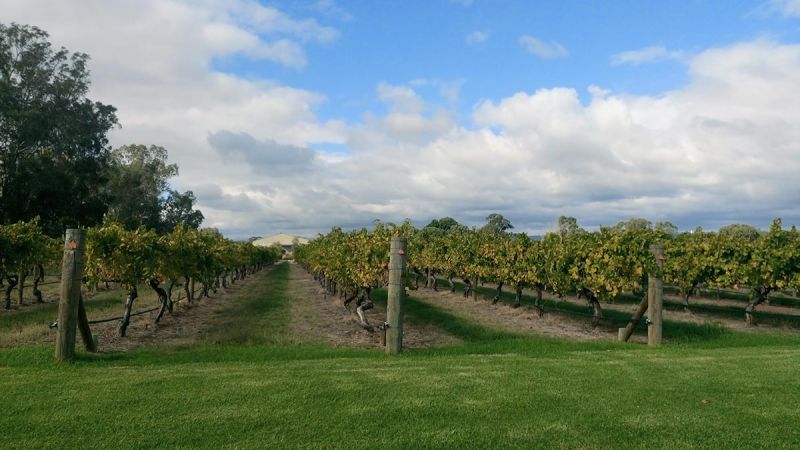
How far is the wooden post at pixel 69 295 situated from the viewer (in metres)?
8.01

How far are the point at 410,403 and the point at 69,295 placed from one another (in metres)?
6.31

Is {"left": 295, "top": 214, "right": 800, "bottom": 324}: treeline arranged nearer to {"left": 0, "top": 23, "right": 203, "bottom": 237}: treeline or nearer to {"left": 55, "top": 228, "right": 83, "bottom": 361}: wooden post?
{"left": 55, "top": 228, "right": 83, "bottom": 361}: wooden post

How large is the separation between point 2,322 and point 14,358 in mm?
8817

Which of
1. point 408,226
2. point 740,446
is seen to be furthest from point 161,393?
point 408,226

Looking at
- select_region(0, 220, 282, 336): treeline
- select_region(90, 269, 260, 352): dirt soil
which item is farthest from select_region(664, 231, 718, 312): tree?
select_region(0, 220, 282, 336): treeline

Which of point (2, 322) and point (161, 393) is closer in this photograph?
point (161, 393)

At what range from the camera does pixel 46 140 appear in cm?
4100

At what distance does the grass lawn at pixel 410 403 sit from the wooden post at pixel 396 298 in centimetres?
112

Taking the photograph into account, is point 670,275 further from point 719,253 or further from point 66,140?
point 66,140

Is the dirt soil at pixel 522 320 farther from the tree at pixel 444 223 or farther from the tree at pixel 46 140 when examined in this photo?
the tree at pixel 444 223

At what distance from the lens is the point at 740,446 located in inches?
166

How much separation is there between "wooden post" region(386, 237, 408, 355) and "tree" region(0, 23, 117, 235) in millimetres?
37879

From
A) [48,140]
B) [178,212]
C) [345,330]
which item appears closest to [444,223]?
[178,212]

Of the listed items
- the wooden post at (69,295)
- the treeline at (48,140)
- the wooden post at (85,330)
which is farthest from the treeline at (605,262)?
the treeline at (48,140)
